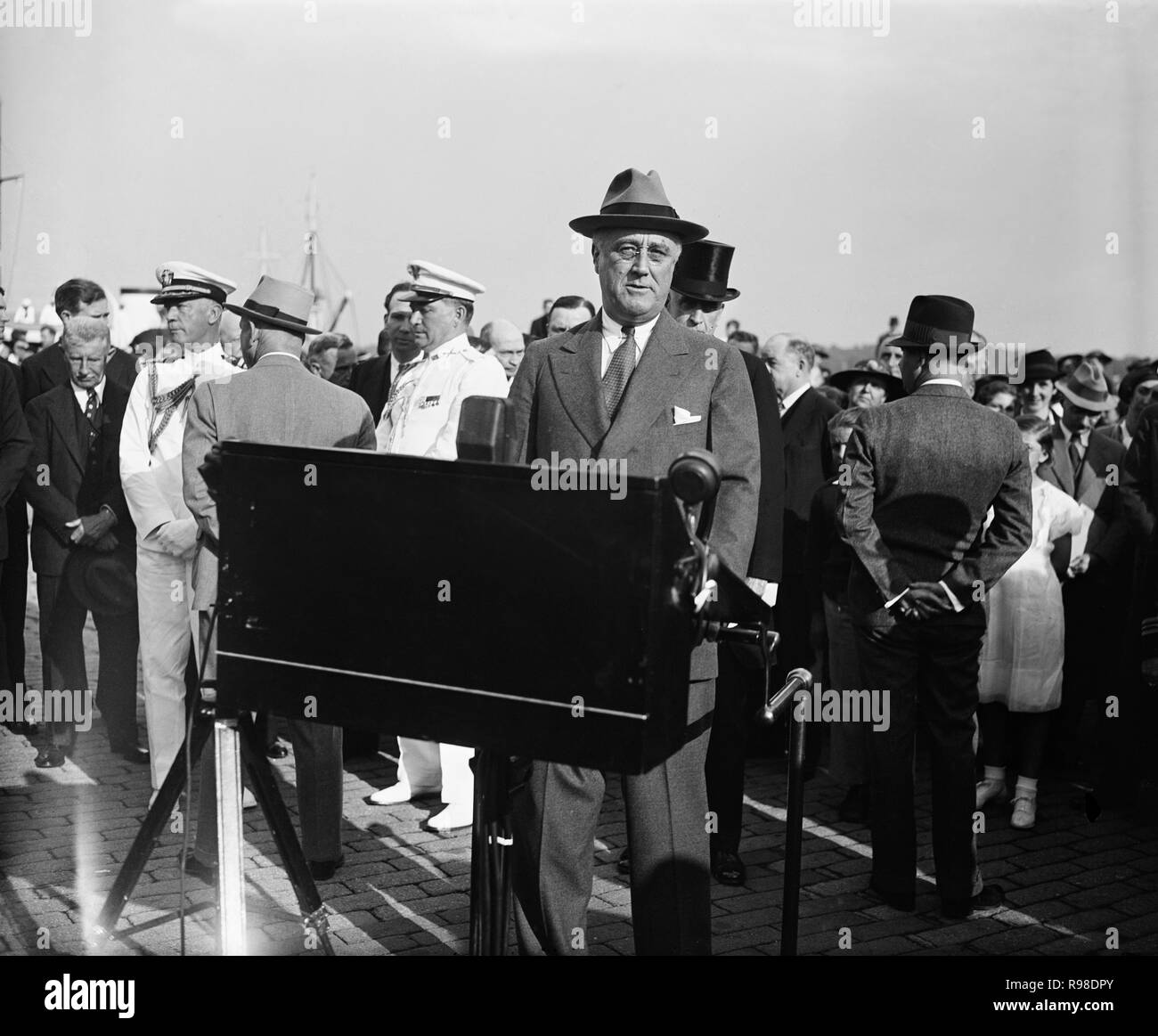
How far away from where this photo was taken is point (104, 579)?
6957mm

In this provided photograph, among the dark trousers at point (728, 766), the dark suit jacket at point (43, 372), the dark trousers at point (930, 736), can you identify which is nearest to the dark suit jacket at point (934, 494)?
the dark trousers at point (930, 736)

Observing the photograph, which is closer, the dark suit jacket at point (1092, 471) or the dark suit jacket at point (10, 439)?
the dark suit jacket at point (10, 439)

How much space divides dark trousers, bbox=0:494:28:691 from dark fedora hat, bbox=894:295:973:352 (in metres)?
4.71

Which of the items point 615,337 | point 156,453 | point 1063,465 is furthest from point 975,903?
point 156,453

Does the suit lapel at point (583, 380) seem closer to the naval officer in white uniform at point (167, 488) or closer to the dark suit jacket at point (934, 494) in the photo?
the dark suit jacket at point (934, 494)

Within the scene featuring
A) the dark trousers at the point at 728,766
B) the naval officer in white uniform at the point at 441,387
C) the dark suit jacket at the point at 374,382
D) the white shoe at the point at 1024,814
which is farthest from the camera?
the dark suit jacket at the point at 374,382

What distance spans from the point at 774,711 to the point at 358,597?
97cm

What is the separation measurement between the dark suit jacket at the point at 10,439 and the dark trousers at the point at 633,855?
12.1 ft

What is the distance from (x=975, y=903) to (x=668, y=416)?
8.05 feet

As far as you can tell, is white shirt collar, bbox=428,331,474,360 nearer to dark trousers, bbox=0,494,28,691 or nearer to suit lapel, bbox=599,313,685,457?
suit lapel, bbox=599,313,685,457

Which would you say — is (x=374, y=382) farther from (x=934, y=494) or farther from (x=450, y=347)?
(x=934, y=494)

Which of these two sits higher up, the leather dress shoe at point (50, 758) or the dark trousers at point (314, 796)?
the dark trousers at point (314, 796)

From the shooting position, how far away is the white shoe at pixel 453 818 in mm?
5863

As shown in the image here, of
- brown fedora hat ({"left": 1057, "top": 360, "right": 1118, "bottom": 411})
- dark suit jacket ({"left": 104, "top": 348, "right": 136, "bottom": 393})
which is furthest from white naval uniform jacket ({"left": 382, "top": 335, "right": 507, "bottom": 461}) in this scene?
brown fedora hat ({"left": 1057, "top": 360, "right": 1118, "bottom": 411})
